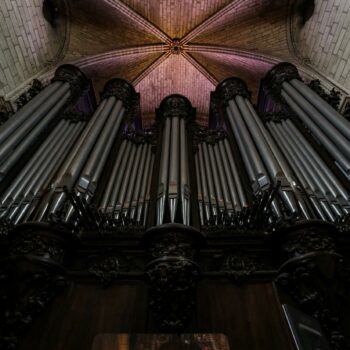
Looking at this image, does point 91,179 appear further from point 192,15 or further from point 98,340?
point 192,15

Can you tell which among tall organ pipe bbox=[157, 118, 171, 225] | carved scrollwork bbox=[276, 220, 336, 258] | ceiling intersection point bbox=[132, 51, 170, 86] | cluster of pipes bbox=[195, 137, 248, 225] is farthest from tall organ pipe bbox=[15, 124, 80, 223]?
ceiling intersection point bbox=[132, 51, 170, 86]

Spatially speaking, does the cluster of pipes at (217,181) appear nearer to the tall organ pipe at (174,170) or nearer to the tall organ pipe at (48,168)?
the tall organ pipe at (174,170)

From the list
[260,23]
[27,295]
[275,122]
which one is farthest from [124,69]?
[27,295]

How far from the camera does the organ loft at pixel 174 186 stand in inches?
102

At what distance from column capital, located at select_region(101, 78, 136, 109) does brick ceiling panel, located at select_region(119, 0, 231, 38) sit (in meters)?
2.29

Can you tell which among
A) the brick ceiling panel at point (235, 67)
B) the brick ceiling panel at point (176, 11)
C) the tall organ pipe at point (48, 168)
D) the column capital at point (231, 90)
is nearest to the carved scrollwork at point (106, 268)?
the tall organ pipe at point (48, 168)

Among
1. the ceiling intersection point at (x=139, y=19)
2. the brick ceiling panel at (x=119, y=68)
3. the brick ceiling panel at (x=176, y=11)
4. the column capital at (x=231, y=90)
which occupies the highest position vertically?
the brick ceiling panel at (x=176, y=11)

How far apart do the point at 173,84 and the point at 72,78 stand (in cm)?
348

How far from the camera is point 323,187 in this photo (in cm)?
404

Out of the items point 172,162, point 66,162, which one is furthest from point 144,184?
point 66,162

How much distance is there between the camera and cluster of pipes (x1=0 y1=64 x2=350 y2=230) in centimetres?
355

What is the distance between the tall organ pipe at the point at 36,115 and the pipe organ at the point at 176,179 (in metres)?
0.02

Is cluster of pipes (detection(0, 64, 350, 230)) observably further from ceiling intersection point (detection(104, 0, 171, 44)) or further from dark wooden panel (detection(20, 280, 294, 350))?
ceiling intersection point (detection(104, 0, 171, 44))

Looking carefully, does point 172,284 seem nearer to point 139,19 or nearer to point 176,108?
point 176,108
